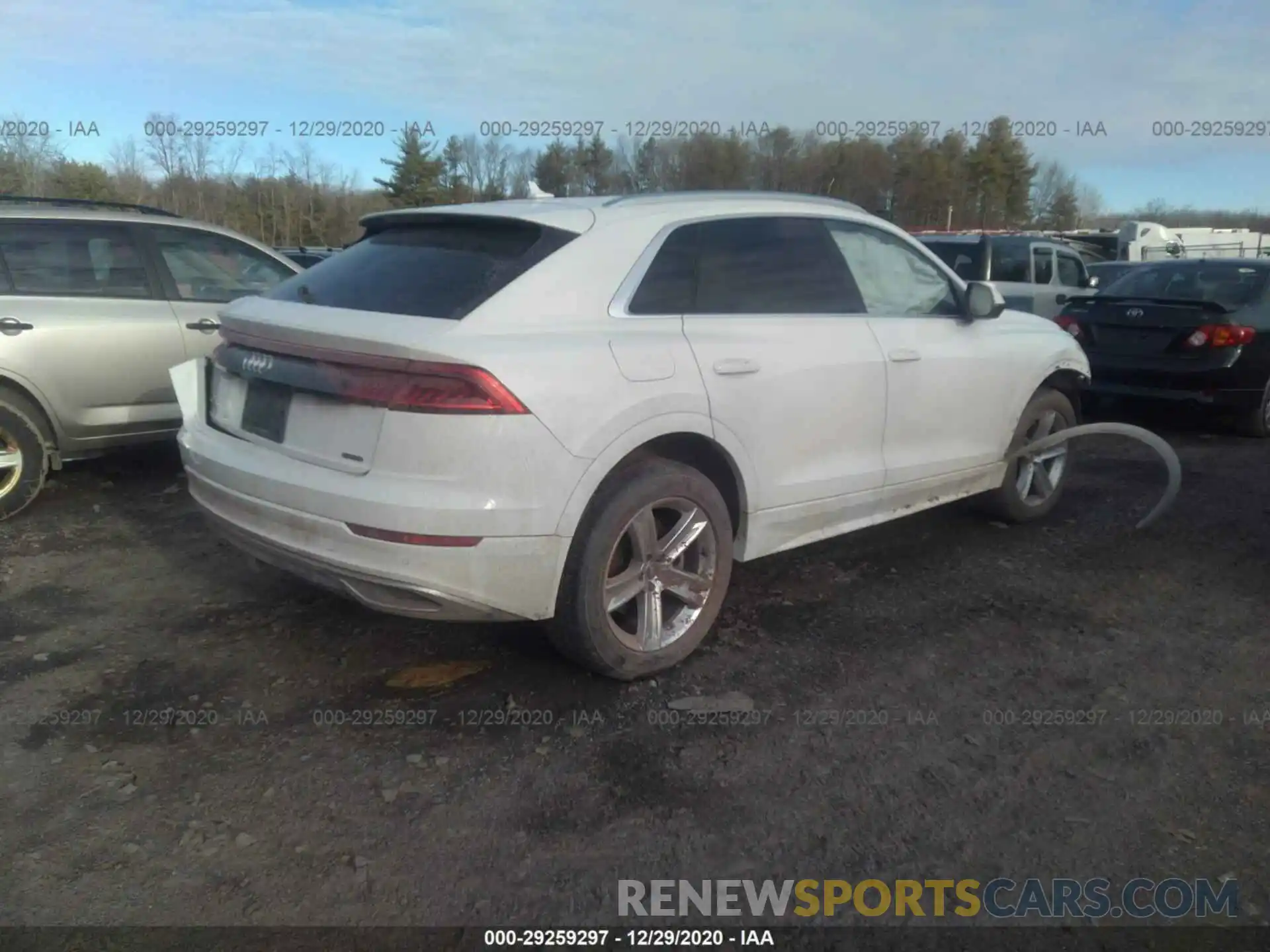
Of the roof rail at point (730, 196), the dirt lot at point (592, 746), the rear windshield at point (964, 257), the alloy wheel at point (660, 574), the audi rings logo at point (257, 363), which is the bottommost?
the dirt lot at point (592, 746)

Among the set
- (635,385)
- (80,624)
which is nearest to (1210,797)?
(635,385)

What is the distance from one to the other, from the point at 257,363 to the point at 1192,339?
24.3ft

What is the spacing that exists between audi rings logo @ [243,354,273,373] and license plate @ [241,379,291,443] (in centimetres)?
4

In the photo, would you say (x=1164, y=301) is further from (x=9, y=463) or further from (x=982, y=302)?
(x=9, y=463)

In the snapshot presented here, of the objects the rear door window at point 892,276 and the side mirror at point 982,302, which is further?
the side mirror at point 982,302

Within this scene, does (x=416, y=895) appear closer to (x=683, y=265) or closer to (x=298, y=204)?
(x=683, y=265)

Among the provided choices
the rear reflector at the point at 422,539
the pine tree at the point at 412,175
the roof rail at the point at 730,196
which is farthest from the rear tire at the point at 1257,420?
the pine tree at the point at 412,175

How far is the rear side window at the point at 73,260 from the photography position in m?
5.79

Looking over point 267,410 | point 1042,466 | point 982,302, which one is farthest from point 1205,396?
point 267,410

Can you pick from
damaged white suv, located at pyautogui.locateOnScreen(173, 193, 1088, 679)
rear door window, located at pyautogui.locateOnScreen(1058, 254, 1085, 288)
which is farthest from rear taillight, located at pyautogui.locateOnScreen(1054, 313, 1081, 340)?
damaged white suv, located at pyautogui.locateOnScreen(173, 193, 1088, 679)

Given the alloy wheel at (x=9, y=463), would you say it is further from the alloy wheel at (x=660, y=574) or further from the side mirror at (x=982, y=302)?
the side mirror at (x=982, y=302)

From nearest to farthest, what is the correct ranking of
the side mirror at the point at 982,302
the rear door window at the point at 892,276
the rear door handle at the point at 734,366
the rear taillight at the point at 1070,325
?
the rear door handle at the point at 734,366 → the rear door window at the point at 892,276 → the side mirror at the point at 982,302 → the rear taillight at the point at 1070,325

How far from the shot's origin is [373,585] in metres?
3.28

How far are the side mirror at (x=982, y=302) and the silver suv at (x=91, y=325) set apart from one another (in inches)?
160
